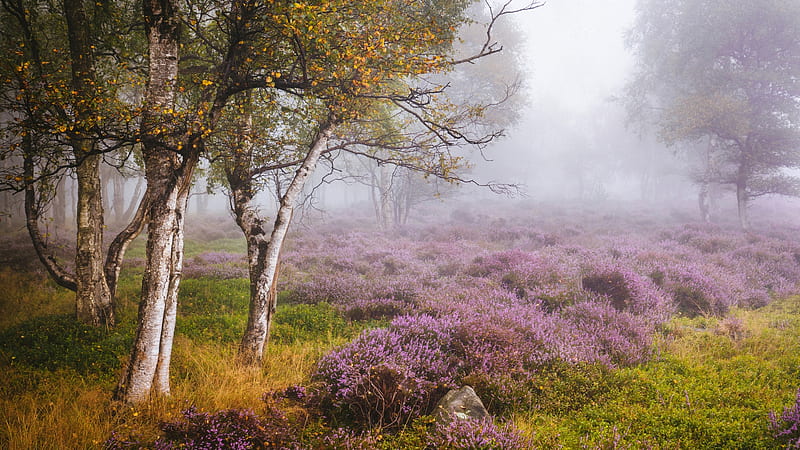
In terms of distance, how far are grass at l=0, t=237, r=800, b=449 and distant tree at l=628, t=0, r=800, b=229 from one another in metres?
15.3

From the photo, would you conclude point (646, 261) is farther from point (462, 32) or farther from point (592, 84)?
point (592, 84)

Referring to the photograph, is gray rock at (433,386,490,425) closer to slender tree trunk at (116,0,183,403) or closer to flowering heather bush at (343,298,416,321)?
slender tree trunk at (116,0,183,403)

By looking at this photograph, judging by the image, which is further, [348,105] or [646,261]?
[646,261]

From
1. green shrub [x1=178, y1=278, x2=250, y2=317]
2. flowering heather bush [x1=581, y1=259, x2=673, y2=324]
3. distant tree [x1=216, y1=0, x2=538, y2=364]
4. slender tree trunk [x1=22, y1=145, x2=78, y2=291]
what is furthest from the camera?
green shrub [x1=178, y1=278, x2=250, y2=317]

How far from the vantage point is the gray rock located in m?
4.27

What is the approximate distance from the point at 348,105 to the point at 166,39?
2641 mm

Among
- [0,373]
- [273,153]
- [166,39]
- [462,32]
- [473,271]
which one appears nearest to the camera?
[166,39]

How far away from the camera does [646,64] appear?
28312 mm

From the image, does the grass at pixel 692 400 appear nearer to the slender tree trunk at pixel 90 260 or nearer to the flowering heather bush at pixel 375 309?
the flowering heather bush at pixel 375 309

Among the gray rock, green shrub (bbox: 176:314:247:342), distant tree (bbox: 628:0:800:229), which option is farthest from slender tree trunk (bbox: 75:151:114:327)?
distant tree (bbox: 628:0:800:229)

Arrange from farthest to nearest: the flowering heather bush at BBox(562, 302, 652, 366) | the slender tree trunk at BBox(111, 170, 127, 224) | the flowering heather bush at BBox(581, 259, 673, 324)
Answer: the slender tree trunk at BBox(111, 170, 127, 224)
the flowering heather bush at BBox(581, 259, 673, 324)
the flowering heather bush at BBox(562, 302, 652, 366)

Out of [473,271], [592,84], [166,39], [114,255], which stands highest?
[592,84]

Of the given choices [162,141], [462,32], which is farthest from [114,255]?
[462,32]

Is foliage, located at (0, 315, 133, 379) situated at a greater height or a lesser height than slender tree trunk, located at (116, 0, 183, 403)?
lesser
